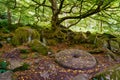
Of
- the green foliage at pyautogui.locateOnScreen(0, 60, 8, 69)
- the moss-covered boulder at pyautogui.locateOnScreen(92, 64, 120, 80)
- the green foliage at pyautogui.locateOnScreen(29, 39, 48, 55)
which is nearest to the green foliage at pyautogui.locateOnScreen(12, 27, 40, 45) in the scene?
the green foliage at pyautogui.locateOnScreen(29, 39, 48, 55)

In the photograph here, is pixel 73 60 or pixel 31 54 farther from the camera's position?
pixel 31 54

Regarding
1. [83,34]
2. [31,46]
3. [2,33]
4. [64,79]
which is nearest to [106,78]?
[64,79]

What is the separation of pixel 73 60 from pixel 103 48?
1.57 metres

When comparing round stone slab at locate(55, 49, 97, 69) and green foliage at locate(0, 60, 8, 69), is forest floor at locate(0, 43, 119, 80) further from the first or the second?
green foliage at locate(0, 60, 8, 69)

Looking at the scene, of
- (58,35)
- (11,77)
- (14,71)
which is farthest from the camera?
(58,35)

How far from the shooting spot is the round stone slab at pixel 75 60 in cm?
483

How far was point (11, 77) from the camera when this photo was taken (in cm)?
406

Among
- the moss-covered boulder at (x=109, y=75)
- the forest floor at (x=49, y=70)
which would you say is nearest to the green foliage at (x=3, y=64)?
the forest floor at (x=49, y=70)

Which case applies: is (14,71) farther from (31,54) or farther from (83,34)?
(83,34)

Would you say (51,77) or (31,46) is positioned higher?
(31,46)

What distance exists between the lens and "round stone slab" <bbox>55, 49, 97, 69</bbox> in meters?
4.83

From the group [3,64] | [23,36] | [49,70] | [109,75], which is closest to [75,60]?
[49,70]

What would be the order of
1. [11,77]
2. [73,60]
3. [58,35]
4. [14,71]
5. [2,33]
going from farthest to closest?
[58,35] → [2,33] → [73,60] → [14,71] → [11,77]

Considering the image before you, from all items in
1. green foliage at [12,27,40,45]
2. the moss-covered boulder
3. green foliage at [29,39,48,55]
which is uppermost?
green foliage at [12,27,40,45]
